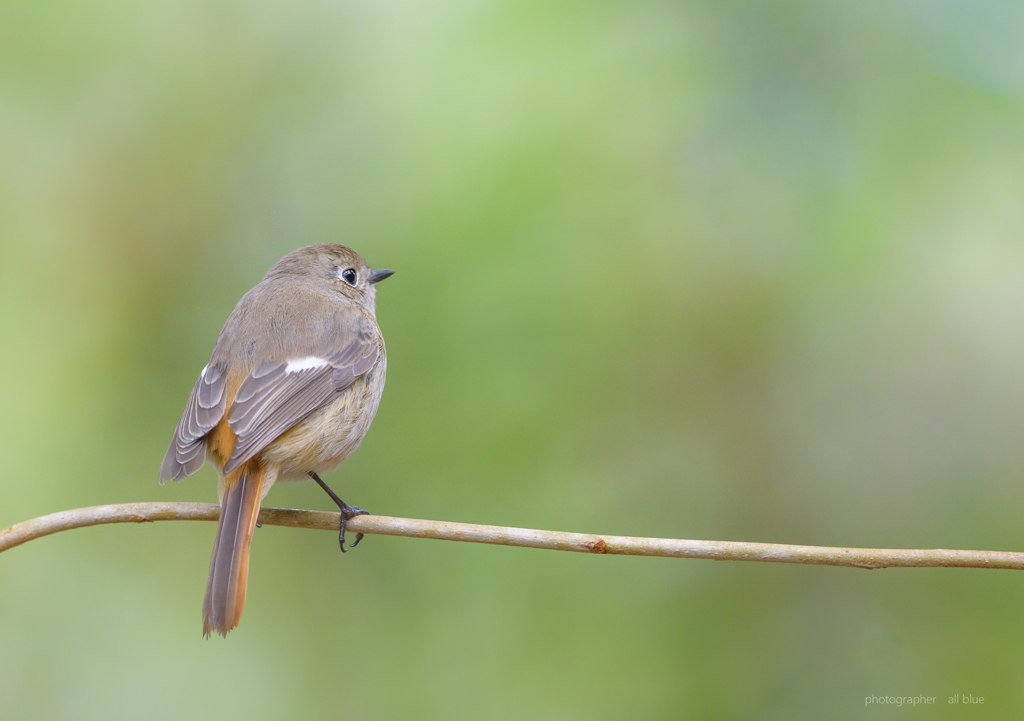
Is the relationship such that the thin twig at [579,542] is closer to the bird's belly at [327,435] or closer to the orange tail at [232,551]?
the orange tail at [232,551]

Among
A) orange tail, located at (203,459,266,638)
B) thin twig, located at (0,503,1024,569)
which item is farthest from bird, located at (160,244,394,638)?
thin twig, located at (0,503,1024,569)

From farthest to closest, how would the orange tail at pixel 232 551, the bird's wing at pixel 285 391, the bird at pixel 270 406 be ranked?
the bird's wing at pixel 285 391
the bird at pixel 270 406
the orange tail at pixel 232 551

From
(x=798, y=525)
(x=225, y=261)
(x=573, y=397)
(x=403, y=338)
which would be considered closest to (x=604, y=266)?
(x=573, y=397)

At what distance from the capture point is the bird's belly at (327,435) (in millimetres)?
2574

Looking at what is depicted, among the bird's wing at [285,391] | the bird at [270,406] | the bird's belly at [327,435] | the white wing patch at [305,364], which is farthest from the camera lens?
the white wing patch at [305,364]

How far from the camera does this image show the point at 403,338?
382cm

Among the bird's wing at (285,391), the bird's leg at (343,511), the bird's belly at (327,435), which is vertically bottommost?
the bird's leg at (343,511)

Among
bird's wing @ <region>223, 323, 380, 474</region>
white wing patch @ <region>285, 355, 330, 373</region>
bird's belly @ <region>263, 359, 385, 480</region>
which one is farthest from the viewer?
white wing patch @ <region>285, 355, 330, 373</region>

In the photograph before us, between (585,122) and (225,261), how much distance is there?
72.3 inches

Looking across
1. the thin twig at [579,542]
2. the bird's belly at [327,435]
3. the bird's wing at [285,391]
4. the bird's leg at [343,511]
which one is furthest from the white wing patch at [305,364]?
the thin twig at [579,542]

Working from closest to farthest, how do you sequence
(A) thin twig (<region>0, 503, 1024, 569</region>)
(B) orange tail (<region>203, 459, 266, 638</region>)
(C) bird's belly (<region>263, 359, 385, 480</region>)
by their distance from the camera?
(A) thin twig (<region>0, 503, 1024, 569</region>) → (B) orange tail (<region>203, 459, 266, 638</region>) → (C) bird's belly (<region>263, 359, 385, 480</region>)

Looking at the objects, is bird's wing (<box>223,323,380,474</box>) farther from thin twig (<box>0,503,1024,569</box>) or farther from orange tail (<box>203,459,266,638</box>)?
thin twig (<box>0,503,1024,569</box>)

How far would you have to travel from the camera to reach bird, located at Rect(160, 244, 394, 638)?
224cm

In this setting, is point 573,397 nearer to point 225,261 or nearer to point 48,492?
point 225,261
